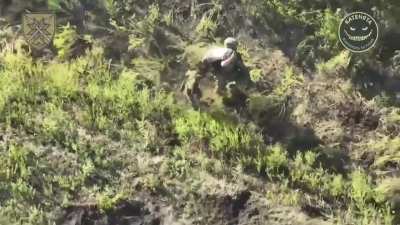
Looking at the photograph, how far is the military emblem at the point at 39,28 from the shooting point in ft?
28.0

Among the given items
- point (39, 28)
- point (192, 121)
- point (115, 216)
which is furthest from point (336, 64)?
point (39, 28)

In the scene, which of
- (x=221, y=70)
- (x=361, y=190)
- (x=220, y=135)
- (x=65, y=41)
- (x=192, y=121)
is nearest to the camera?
(x=361, y=190)

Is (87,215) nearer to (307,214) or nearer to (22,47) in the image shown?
(307,214)

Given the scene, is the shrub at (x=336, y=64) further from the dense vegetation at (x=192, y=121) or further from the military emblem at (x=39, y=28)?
the military emblem at (x=39, y=28)

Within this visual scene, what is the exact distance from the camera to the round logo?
7848 mm

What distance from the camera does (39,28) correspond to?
864cm

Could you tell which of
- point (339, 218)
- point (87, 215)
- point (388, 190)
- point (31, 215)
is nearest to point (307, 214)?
point (339, 218)

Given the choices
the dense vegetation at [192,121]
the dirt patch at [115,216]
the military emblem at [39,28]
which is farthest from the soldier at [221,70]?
the military emblem at [39,28]

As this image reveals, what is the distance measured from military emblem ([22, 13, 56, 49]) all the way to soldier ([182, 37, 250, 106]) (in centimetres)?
170

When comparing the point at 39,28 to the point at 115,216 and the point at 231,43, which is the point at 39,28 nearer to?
the point at 231,43

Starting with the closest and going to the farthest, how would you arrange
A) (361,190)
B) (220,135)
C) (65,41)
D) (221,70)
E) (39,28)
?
1. (361,190)
2. (220,135)
3. (221,70)
4. (65,41)
5. (39,28)

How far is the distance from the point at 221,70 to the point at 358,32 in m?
1.39

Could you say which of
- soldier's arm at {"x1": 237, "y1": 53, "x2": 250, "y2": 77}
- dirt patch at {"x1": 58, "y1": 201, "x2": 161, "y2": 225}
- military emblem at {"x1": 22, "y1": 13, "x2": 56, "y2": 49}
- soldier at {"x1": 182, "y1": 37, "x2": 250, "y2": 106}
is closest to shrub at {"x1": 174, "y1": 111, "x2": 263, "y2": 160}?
soldier at {"x1": 182, "y1": 37, "x2": 250, "y2": 106}

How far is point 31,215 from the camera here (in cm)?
681
